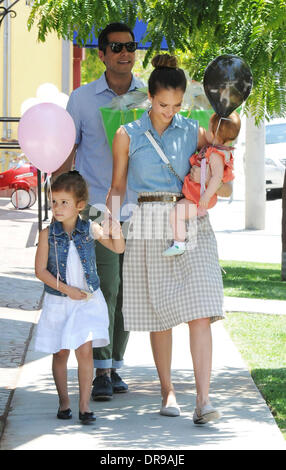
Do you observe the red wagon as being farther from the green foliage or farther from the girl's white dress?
the girl's white dress

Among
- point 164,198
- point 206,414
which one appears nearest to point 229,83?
point 164,198

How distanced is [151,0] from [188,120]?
0.82 metres

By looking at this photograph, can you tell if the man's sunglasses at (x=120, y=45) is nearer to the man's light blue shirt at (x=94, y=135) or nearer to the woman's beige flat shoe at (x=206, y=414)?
the man's light blue shirt at (x=94, y=135)

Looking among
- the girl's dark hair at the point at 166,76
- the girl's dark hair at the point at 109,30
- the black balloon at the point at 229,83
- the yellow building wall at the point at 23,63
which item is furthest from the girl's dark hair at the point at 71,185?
the yellow building wall at the point at 23,63

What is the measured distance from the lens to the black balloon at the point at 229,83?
5230 millimetres

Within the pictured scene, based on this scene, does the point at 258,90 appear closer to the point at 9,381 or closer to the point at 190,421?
the point at 190,421

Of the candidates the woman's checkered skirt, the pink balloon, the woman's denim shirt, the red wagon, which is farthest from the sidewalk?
the red wagon

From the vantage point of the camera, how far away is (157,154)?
5.29m

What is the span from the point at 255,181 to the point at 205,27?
43.2 feet

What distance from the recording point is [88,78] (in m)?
39.5

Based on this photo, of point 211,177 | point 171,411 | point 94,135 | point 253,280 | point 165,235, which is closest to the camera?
point 211,177

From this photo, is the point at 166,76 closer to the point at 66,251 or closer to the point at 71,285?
the point at 66,251

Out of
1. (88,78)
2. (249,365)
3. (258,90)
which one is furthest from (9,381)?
(88,78)

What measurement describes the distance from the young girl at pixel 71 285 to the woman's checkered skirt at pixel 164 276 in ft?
0.62
